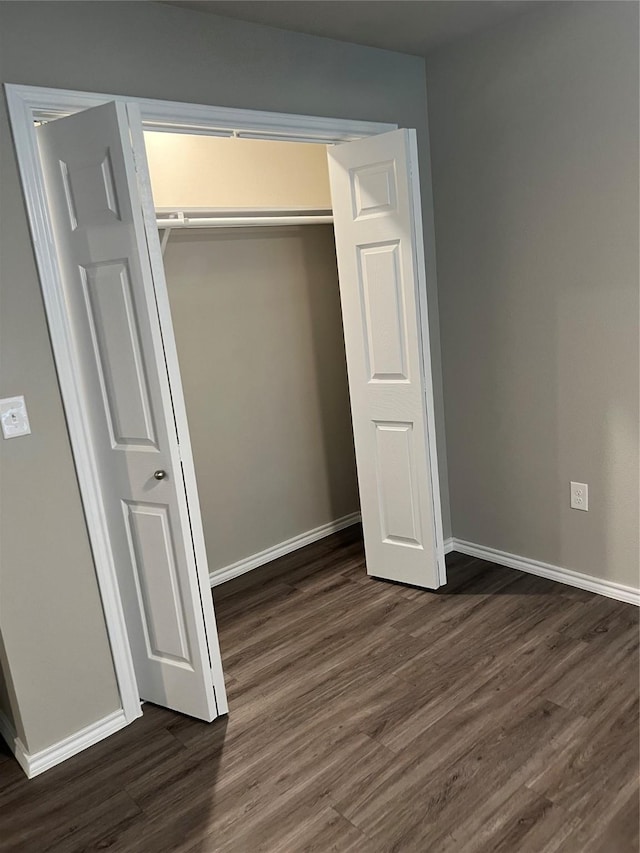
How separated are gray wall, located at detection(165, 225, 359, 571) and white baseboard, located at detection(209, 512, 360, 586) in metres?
0.03

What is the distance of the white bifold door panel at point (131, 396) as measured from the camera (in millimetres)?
2082

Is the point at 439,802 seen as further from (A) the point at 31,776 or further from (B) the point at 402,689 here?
(A) the point at 31,776

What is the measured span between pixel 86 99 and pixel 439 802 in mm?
2343

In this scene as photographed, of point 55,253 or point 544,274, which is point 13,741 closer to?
point 55,253

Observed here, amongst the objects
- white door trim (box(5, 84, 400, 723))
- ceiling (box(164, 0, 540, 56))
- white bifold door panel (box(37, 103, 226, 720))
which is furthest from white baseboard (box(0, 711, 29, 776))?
ceiling (box(164, 0, 540, 56))

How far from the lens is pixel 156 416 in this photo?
2.20m

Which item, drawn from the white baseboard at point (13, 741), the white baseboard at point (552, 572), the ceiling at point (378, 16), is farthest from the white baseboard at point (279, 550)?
the ceiling at point (378, 16)

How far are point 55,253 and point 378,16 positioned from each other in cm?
148

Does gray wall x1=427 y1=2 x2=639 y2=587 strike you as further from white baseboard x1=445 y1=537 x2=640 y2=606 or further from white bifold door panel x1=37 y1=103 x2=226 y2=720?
white bifold door panel x1=37 y1=103 x2=226 y2=720

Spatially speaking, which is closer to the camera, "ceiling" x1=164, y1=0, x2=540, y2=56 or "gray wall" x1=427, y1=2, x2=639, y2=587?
"ceiling" x1=164, y1=0, x2=540, y2=56

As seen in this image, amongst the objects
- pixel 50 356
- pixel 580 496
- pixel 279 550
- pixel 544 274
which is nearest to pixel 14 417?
pixel 50 356

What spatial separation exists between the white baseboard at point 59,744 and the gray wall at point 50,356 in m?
0.03

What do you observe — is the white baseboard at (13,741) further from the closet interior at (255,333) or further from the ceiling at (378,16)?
the ceiling at (378,16)

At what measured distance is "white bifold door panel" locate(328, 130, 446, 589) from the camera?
284 cm
